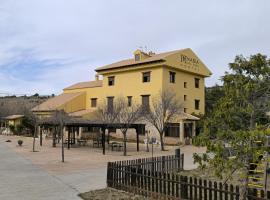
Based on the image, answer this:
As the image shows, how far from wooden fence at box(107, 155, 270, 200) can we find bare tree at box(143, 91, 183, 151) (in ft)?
64.3

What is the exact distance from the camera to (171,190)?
9297 millimetres

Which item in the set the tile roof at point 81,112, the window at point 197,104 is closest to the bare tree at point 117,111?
the tile roof at point 81,112

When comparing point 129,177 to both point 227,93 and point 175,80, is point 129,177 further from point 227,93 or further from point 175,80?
point 175,80

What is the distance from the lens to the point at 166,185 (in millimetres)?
9344

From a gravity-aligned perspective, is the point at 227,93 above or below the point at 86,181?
above

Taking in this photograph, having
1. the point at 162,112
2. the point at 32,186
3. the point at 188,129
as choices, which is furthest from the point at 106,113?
the point at 32,186

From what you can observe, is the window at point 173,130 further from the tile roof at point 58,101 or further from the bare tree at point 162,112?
the tile roof at point 58,101

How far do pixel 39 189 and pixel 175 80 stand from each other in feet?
103

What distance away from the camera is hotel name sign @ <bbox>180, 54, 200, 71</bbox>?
41.9 meters

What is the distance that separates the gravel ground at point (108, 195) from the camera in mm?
10055

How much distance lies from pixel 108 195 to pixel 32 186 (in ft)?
11.2

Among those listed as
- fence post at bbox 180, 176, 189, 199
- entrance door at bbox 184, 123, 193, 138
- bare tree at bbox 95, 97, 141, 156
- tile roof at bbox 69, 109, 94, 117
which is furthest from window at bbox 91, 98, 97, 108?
fence post at bbox 180, 176, 189, 199

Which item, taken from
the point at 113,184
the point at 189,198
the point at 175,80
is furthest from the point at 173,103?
the point at 189,198

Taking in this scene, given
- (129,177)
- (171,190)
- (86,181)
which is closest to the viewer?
(171,190)
